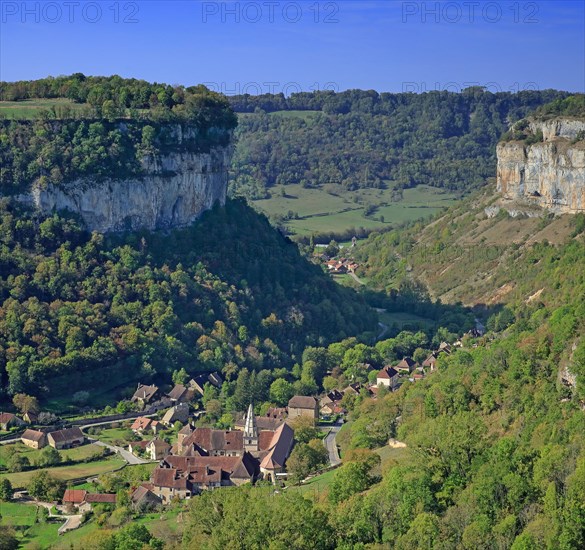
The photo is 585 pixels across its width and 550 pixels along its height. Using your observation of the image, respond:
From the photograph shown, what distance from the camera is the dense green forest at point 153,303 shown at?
7456 centimetres

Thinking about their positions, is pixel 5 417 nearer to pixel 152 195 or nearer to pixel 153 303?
pixel 153 303

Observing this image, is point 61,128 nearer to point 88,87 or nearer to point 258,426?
point 88,87

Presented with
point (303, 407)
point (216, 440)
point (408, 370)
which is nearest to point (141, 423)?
point (216, 440)

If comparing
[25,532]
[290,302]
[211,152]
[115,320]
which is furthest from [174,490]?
[211,152]

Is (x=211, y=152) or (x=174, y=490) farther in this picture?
(x=211, y=152)

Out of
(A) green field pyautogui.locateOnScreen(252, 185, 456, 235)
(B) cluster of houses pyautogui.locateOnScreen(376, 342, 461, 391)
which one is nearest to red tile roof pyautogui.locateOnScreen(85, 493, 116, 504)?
(B) cluster of houses pyautogui.locateOnScreen(376, 342, 461, 391)

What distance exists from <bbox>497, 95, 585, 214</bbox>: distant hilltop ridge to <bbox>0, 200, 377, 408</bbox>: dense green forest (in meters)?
19.6

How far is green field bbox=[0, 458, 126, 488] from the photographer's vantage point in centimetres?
5934

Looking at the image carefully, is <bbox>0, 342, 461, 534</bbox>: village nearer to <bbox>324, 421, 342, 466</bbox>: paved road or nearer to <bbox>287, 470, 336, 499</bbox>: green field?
<bbox>324, 421, 342, 466</bbox>: paved road

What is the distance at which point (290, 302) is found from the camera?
292 feet

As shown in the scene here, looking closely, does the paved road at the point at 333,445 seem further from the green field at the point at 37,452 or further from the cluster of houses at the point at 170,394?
the green field at the point at 37,452

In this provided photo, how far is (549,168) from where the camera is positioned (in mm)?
102875

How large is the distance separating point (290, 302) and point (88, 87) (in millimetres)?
20612

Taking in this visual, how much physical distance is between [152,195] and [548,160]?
34.4 metres
